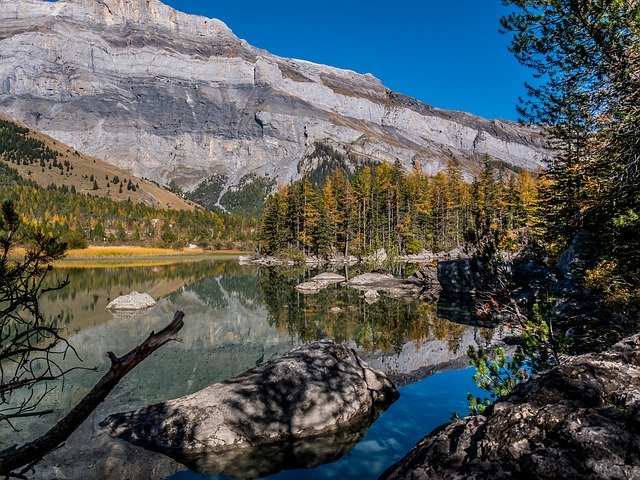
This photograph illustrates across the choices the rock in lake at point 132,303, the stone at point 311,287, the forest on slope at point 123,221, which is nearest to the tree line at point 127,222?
the forest on slope at point 123,221

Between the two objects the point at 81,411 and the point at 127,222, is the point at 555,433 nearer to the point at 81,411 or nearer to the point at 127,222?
the point at 81,411

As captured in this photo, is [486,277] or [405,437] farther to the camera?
[405,437]

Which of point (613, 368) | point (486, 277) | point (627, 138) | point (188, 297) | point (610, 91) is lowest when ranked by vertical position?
point (188, 297)

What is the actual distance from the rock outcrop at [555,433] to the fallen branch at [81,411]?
271 cm

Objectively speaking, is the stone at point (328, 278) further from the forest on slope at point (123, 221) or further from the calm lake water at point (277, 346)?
the forest on slope at point (123, 221)

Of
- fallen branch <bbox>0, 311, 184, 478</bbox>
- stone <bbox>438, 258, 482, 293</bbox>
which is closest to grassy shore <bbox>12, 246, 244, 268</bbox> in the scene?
stone <bbox>438, 258, 482, 293</bbox>

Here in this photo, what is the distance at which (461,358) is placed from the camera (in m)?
16.6

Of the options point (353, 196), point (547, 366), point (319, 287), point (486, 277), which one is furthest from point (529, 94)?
point (353, 196)

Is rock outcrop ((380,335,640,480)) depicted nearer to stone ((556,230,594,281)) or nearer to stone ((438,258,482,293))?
stone ((556,230,594,281))

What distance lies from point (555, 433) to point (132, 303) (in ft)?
100

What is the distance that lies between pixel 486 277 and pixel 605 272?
6.91 metres

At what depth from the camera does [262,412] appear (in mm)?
9570

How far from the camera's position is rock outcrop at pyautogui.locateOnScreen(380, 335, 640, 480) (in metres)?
3.08

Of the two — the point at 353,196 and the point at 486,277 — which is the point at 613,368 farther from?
the point at 353,196
